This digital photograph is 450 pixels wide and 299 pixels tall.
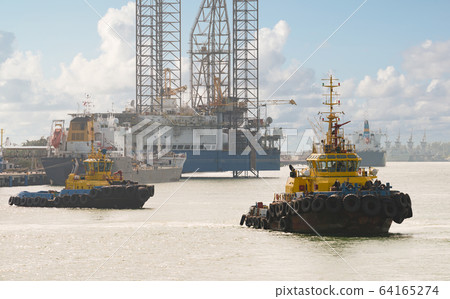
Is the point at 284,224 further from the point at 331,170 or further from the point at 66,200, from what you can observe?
the point at 66,200

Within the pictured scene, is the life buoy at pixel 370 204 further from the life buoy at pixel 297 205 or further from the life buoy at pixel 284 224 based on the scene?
the life buoy at pixel 284 224

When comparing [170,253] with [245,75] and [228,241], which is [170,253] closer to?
[228,241]

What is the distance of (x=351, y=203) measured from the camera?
136 feet

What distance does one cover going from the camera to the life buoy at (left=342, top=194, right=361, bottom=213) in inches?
1628

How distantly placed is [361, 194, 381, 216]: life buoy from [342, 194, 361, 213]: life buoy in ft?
0.96

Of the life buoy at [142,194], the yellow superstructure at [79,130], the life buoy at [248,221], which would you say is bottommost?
the life buoy at [248,221]

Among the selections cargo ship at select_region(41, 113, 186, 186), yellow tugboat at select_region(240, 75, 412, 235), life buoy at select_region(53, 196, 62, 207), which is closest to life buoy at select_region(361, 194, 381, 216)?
yellow tugboat at select_region(240, 75, 412, 235)

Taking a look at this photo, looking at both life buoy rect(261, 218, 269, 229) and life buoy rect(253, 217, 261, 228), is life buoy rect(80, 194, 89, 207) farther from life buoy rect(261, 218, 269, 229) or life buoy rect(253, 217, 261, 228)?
life buoy rect(261, 218, 269, 229)

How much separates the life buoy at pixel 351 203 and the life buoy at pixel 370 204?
0.96 ft

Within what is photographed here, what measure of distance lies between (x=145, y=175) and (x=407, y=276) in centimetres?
9783

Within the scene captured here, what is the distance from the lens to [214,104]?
168 m

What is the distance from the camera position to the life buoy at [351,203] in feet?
136

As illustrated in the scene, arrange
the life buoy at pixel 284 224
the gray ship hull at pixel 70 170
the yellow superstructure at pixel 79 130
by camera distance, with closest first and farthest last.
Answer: the life buoy at pixel 284 224, the gray ship hull at pixel 70 170, the yellow superstructure at pixel 79 130

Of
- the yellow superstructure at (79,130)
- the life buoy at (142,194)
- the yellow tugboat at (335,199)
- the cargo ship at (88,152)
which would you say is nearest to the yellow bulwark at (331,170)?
the yellow tugboat at (335,199)
